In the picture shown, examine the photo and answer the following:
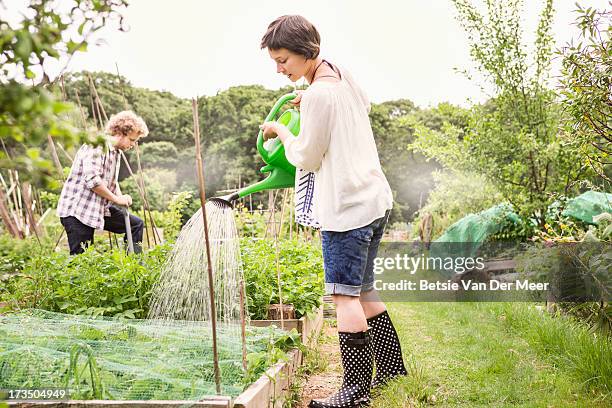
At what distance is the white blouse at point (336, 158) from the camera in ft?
7.19

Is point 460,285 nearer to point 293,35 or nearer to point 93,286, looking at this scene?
point 93,286

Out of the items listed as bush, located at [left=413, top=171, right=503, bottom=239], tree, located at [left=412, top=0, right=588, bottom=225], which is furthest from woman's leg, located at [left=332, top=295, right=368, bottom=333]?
bush, located at [left=413, top=171, right=503, bottom=239]

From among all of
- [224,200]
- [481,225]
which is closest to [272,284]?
[224,200]

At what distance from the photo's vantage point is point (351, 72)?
2.44m

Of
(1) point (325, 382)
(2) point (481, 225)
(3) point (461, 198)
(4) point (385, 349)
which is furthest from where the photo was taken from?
(3) point (461, 198)

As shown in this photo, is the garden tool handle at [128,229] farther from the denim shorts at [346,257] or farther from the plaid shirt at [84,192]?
the denim shorts at [346,257]

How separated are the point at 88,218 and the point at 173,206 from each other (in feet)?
12.5

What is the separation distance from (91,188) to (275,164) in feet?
5.71

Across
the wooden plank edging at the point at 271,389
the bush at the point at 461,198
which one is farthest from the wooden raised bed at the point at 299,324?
the bush at the point at 461,198

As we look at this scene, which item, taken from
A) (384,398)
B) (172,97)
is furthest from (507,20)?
(172,97)

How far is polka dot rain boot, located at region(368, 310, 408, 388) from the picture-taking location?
2.57 metres

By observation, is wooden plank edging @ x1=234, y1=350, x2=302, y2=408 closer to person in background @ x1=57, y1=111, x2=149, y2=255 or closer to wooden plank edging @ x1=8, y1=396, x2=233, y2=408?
wooden plank edging @ x1=8, y1=396, x2=233, y2=408

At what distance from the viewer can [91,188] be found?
3.93 metres

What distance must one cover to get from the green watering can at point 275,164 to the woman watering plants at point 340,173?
0.27 m
